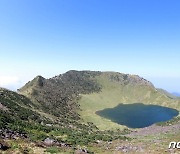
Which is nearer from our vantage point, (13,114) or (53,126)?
(13,114)

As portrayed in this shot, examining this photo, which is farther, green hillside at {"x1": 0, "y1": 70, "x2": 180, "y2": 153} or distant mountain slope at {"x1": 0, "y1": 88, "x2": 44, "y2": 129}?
distant mountain slope at {"x1": 0, "y1": 88, "x2": 44, "y2": 129}

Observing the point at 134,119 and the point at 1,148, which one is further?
the point at 134,119

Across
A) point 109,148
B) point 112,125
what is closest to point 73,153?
point 109,148

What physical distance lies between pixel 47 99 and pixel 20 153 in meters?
139

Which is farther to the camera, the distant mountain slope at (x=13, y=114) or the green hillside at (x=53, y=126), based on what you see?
the distant mountain slope at (x=13, y=114)

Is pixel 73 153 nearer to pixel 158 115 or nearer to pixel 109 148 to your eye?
pixel 109 148

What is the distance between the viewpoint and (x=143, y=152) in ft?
149

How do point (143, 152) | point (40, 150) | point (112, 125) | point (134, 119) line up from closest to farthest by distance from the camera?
1. point (40, 150)
2. point (143, 152)
3. point (112, 125)
4. point (134, 119)

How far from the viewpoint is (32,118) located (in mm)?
86875

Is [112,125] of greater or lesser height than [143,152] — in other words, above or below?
above

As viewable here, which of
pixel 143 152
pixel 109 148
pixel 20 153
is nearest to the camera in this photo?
pixel 20 153

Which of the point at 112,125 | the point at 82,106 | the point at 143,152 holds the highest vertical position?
the point at 82,106

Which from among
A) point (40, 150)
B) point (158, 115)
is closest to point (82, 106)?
point (158, 115)

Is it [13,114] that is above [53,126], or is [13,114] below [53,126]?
above
